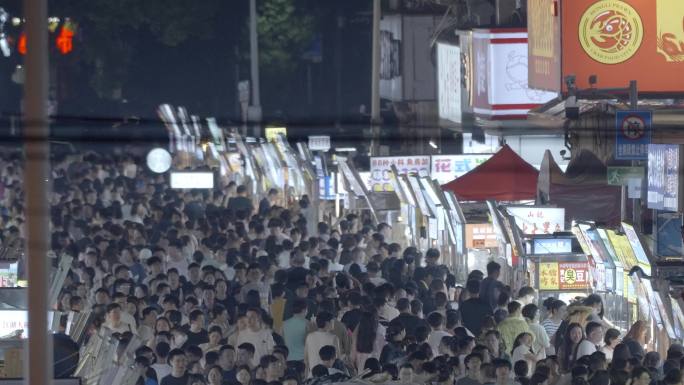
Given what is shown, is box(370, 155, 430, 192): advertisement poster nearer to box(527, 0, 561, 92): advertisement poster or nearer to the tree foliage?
box(527, 0, 561, 92): advertisement poster

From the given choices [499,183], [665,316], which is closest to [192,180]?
[499,183]

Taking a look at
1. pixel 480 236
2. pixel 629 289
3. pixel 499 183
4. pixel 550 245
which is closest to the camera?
pixel 629 289

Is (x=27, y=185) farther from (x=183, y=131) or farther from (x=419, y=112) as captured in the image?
(x=183, y=131)

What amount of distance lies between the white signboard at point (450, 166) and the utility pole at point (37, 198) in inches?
629

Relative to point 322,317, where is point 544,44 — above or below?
above

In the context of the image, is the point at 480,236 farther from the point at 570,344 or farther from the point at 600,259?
the point at 570,344

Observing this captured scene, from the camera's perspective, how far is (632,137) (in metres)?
15.2

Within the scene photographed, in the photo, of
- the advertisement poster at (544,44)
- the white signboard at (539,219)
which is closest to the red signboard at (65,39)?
the advertisement poster at (544,44)

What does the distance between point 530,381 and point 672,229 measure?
2379 millimetres

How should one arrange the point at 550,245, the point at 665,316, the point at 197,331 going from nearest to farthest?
the point at 665,316 → the point at 197,331 → the point at 550,245

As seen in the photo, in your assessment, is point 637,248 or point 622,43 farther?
point 622,43

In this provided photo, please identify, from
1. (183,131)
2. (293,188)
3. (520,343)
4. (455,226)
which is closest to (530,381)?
(520,343)

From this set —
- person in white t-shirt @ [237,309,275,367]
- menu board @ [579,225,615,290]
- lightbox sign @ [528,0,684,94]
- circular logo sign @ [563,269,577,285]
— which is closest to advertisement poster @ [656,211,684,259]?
menu board @ [579,225,615,290]

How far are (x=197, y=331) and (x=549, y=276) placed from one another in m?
4.14
